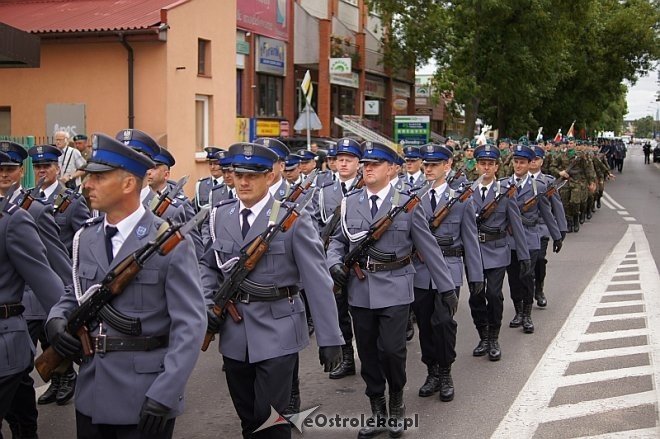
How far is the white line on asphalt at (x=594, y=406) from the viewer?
7.02m

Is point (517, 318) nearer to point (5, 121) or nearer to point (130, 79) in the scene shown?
point (130, 79)

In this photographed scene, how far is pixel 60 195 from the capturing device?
8.20 meters

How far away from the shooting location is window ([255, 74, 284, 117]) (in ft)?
99.1

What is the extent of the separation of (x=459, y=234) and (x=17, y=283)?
4156mm

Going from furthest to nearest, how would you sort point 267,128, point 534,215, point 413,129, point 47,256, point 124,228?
1. point 413,129
2. point 267,128
3. point 534,215
4. point 47,256
5. point 124,228

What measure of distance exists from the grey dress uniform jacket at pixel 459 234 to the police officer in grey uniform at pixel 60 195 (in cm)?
310

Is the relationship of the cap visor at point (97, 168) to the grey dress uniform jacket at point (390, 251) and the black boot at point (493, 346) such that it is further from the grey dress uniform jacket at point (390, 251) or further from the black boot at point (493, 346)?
the black boot at point (493, 346)

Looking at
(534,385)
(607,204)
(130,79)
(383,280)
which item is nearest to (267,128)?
(130,79)

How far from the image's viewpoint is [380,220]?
6668mm

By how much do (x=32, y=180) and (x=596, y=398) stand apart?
37.8 feet

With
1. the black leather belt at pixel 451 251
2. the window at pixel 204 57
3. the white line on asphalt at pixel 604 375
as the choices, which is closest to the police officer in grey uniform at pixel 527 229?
the white line on asphalt at pixel 604 375

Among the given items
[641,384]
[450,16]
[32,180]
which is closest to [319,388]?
[641,384]

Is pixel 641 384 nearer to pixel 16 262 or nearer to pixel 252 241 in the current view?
pixel 252 241

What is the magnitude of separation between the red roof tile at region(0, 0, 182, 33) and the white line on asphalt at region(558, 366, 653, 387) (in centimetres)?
1522
